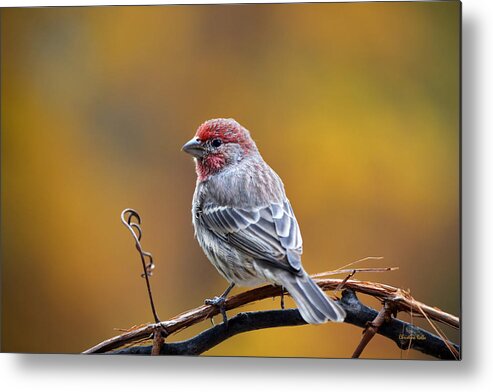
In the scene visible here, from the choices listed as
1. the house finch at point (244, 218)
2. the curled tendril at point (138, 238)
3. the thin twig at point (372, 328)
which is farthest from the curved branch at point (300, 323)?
the curled tendril at point (138, 238)

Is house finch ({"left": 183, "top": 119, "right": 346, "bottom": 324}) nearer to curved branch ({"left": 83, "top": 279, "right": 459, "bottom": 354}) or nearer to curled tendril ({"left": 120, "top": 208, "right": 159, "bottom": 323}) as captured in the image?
curved branch ({"left": 83, "top": 279, "right": 459, "bottom": 354})

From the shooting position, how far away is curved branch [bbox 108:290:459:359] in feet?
11.2

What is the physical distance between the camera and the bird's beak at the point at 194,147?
11.7 ft

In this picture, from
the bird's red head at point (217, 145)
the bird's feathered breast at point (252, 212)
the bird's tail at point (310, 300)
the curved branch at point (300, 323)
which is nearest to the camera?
the bird's tail at point (310, 300)

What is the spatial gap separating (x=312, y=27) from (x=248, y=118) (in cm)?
53

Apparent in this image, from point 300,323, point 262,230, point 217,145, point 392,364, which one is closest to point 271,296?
point 300,323

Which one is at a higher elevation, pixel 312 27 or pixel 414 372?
pixel 312 27

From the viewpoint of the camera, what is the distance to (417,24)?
11.4ft

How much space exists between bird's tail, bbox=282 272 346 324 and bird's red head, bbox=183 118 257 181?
696mm

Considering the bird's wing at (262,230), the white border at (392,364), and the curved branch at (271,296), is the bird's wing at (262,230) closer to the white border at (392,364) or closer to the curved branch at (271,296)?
the curved branch at (271,296)

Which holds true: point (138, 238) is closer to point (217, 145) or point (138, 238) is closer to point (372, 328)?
point (217, 145)

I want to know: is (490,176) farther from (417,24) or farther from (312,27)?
(312,27)

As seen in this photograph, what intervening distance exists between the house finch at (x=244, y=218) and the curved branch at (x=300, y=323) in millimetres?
117

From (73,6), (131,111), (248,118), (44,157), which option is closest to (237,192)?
(248,118)
